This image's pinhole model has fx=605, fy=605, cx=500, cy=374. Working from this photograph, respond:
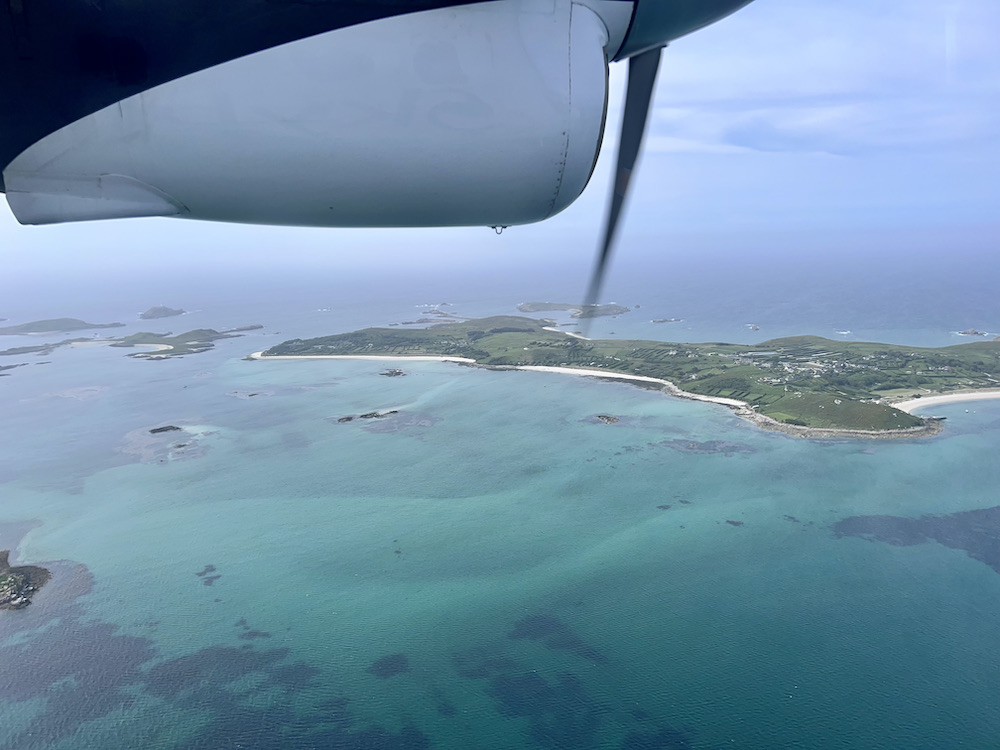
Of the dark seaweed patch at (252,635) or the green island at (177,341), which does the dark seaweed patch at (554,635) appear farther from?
the green island at (177,341)

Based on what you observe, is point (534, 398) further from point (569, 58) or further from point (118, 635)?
point (569, 58)

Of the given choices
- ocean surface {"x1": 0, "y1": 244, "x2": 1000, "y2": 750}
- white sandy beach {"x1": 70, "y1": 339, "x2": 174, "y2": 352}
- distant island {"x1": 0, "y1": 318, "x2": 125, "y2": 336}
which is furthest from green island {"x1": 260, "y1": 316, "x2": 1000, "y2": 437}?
distant island {"x1": 0, "y1": 318, "x2": 125, "y2": 336}

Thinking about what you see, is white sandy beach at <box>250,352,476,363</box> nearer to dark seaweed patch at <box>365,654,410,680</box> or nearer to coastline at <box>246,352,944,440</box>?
coastline at <box>246,352,944,440</box>

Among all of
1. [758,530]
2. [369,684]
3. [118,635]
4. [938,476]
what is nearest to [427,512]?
[369,684]

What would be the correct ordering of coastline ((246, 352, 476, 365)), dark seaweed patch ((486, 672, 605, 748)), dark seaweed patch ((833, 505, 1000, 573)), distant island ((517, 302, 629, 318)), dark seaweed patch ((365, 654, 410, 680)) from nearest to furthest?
dark seaweed patch ((486, 672, 605, 748)) < dark seaweed patch ((365, 654, 410, 680)) < dark seaweed patch ((833, 505, 1000, 573)) < coastline ((246, 352, 476, 365)) < distant island ((517, 302, 629, 318))

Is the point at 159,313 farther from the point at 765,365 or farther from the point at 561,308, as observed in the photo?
the point at 765,365
